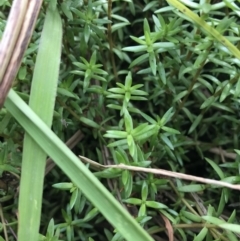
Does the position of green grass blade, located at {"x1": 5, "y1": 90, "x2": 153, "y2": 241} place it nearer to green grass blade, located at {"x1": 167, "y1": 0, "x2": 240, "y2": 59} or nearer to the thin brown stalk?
the thin brown stalk

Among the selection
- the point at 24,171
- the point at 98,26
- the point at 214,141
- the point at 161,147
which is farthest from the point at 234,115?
the point at 24,171

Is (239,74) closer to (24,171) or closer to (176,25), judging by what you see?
(176,25)

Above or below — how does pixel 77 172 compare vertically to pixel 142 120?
above

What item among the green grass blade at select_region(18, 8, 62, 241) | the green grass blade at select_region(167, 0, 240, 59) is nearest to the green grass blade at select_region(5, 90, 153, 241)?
the green grass blade at select_region(18, 8, 62, 241)

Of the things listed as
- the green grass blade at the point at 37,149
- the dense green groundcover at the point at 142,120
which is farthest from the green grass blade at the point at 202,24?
the green grass blade at the point at 37,149

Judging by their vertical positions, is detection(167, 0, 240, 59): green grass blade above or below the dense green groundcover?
above

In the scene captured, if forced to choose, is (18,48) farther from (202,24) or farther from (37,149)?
(202,24)

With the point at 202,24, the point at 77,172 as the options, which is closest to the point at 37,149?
the point at 77,172
